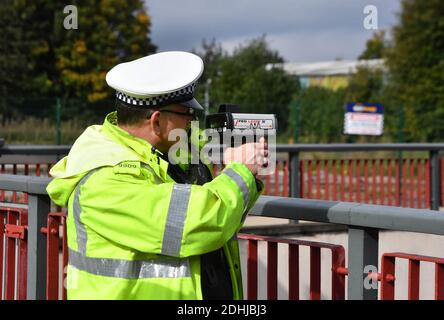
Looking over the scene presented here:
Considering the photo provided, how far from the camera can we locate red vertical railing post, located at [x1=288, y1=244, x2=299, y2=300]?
313 cm

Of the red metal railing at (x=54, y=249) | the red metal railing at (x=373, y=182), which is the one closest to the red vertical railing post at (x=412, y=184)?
the red metal railing at (x=373, y=182)

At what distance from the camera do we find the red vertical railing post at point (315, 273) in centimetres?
304

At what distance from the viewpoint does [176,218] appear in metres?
2.31

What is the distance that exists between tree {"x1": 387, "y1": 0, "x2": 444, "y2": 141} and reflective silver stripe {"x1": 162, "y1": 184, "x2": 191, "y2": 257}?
1231 inches

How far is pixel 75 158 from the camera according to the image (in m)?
2.54

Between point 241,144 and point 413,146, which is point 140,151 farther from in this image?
point 413,146

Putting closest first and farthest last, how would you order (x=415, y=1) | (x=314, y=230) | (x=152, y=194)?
(x=152, y=194) < (x=314, y=230) < (x=415, y=1)

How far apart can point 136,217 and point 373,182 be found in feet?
25.9

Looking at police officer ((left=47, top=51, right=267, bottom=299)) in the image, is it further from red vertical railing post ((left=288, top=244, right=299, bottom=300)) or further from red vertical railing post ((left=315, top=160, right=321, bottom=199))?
red vertical railing post ((left=315, top=160, right=321, bottom=199))

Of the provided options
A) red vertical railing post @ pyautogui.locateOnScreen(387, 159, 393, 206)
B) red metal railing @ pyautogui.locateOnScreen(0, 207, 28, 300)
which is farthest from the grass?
red metal railing @ pyautogui.locateOnScreen(0, 207, 28, 300)

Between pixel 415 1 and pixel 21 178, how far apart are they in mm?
32336

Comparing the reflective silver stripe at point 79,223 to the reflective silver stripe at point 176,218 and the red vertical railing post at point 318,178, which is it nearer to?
the reflective silver stripe at point 176,218

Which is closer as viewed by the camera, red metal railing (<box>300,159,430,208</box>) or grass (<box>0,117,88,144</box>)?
red metal railing (<box>300,159,430,208</box>)

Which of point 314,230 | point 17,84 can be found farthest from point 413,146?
point 17,84
